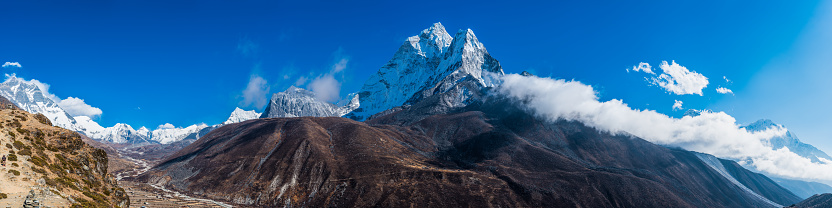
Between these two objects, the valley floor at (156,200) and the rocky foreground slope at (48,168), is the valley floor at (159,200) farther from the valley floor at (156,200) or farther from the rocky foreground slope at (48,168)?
the rocky foreground slope at (48,168)

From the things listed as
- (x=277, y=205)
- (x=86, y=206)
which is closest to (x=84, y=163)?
(x=86, y=206)

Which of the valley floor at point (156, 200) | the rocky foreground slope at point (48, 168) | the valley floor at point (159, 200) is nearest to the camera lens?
the rocky foreground slope at point (48, 168)

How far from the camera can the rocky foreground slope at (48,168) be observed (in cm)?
3947

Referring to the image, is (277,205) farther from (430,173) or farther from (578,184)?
(578,184)

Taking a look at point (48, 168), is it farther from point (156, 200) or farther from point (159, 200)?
point (159, 200)

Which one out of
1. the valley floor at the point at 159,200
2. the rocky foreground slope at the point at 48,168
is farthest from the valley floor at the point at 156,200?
the rocky foreground slope at the point at 48,168

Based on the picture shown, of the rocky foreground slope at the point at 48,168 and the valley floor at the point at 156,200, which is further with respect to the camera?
the valley floor at the point at 156,200

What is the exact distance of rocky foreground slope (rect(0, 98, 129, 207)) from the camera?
129 ft

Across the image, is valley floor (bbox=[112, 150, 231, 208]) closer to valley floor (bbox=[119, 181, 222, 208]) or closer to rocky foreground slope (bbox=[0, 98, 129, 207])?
valley floor (bbox=[119, 181, 222, 208])

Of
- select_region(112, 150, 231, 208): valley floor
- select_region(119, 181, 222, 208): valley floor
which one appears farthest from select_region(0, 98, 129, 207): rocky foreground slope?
select_region(119, 181, 222, 208): valley floor

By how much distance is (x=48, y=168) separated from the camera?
46.4 metres

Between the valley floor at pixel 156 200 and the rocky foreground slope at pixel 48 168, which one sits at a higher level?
the valley floor at pixel 156 200

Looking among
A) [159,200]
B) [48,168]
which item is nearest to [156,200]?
[159,200]

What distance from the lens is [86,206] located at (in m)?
42.9
